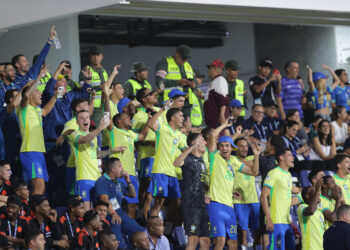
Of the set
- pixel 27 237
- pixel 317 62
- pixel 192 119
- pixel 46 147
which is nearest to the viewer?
pixel 27 237

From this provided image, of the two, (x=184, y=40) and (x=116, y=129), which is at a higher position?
(x=184, y=40)

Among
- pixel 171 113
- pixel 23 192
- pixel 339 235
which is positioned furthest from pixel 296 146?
pixel 23 192

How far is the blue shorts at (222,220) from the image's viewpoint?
10992mm

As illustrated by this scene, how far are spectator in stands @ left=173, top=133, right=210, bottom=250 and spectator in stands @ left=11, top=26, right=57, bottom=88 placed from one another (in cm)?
247

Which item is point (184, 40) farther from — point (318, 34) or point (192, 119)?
point (192, 119)

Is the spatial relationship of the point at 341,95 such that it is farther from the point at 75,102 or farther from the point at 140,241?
the point at 140,241

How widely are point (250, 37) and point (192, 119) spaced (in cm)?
759

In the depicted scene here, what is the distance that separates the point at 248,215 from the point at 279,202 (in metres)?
0.52

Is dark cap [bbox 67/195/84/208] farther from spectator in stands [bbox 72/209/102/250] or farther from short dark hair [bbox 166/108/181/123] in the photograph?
short dark hair [bbox 166/108/181/123]

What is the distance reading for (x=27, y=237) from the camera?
9219mm

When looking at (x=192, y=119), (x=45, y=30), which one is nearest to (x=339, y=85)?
(x=192, y=119)

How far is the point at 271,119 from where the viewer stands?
14.1 m

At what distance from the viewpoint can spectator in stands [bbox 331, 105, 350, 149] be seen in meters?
15.0

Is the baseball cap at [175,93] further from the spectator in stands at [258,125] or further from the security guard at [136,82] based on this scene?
the spectator in stands at [258,125]
